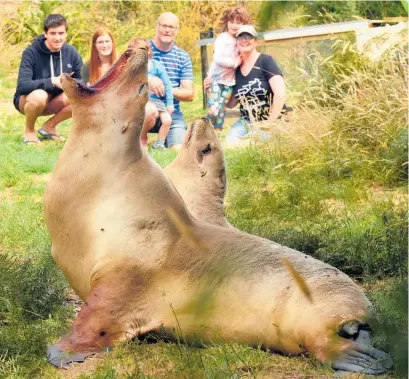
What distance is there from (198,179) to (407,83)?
15.8ft

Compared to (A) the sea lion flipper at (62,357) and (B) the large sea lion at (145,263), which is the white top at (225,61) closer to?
(B) the large sea lion at (145,263)

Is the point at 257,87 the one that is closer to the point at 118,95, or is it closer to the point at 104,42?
the point at 104,42

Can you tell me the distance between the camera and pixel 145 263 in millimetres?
3752

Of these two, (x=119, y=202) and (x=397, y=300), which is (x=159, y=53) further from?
(x=397, y=300)

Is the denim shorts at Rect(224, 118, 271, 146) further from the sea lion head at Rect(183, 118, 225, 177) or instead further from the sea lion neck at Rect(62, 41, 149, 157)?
the sea lion neck at Rect(62, 41, 149, 157)

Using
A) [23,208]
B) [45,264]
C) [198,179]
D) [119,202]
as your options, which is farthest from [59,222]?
[23,208]

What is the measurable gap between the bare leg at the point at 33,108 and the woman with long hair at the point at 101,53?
749 millimetres

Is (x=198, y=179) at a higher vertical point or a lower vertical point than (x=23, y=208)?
higher

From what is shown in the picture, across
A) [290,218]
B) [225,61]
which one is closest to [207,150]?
[290,218]

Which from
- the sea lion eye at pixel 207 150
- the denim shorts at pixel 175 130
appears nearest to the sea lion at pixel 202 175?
the sea lion eye at pixel 207 150

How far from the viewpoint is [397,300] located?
140 cm

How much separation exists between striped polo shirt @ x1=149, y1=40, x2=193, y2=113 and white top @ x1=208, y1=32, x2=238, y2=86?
0.90 metres

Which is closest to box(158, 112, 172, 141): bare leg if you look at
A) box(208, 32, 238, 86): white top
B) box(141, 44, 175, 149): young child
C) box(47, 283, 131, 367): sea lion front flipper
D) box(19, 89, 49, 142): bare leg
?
box(141, 44, 175, 149): young child

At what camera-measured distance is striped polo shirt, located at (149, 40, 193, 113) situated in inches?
440
